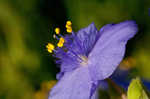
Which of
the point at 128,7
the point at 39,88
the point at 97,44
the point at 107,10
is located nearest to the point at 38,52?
the point at 39,88

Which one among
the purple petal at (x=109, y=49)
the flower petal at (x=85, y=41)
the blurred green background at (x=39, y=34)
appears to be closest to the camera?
the purple petal at (x=109, y=49)

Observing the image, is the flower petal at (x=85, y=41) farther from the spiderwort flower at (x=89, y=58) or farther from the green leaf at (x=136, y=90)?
the green leaf at (x=136, y=90)

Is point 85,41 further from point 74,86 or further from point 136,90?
point 136,90

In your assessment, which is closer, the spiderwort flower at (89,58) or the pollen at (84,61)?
the spiderwort flower at (89,58)

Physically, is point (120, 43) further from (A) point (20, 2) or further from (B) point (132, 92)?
(A) point (20, 2)

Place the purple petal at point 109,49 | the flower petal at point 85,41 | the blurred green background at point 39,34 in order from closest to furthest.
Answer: the purple petal at point 109,49
the flower petal at point 85,41
the blurred green background at point 39,34

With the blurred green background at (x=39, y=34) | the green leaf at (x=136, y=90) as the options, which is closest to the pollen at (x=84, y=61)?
the green leaf at (x=136, y=90)
